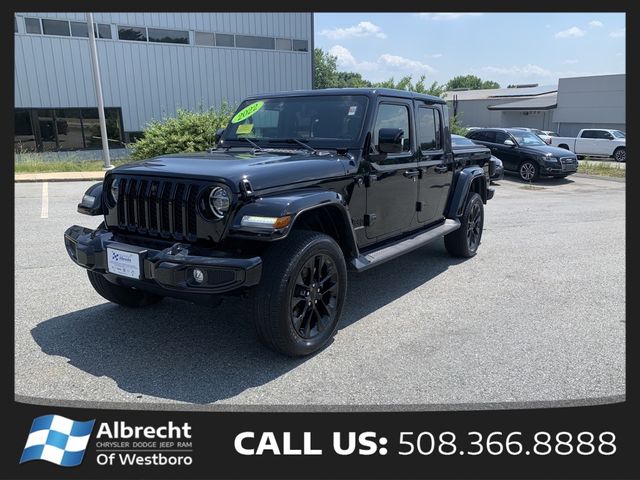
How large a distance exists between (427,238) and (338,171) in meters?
1.66

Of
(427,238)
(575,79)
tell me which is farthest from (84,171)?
(575,79)

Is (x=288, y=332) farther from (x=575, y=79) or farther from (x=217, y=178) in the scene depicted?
(x=575, y=79)

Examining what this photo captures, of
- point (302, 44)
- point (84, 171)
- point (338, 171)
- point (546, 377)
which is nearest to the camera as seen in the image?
point (546, 377)

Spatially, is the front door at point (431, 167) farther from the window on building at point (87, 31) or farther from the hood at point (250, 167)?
the window on building at point (87, 31)

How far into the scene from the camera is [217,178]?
3.32 metres

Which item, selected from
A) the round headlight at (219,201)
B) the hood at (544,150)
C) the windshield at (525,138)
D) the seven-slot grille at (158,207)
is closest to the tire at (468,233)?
the round headlight at (219,201)

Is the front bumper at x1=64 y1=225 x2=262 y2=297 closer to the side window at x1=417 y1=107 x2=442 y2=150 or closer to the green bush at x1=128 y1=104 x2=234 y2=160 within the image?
the side window at x1=417 y1=107 x2=442 y2=150

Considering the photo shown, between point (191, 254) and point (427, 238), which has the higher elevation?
point (191, 254)

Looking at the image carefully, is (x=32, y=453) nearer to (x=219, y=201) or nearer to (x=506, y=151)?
(x=219, y=201)

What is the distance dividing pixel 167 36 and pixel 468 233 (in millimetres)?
20002

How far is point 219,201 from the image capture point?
3.35m

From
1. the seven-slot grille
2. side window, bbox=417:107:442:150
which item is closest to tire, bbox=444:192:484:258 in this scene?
side window, bbox=417:107:442:150

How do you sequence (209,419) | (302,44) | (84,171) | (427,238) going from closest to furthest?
(209,419), (427,238), (84,171), (302,44)

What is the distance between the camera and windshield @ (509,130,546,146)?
16.3 meters
